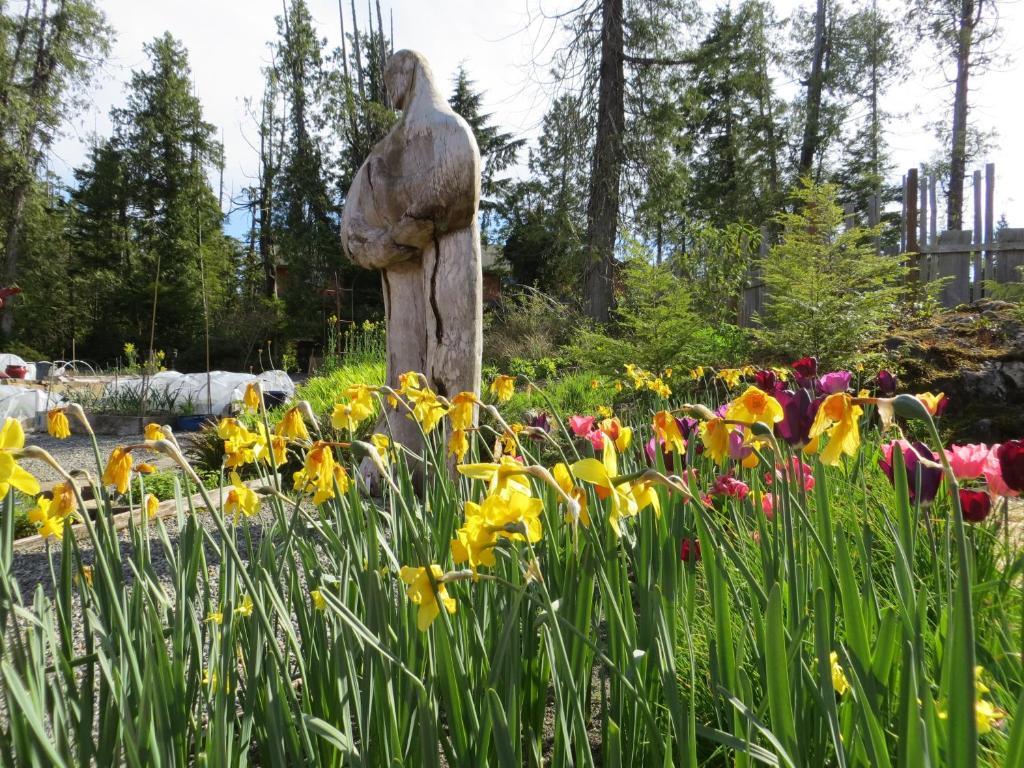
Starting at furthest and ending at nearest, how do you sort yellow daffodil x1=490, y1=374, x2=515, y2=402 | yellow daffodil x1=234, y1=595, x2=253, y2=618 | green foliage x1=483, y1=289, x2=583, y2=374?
1. green foliage x1=483, y1=289, x2=583, y2=374
2. yellow daffodil x1=490, y1=374, x2=515, y2=402
3. yellow daffodil x1=234, y1=595, x2=253, y2=618

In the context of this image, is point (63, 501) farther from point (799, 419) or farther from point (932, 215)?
point (932, 215)

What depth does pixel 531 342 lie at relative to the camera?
35.6 ft

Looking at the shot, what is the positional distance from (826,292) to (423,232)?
3.99m

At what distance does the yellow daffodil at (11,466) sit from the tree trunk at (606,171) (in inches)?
402

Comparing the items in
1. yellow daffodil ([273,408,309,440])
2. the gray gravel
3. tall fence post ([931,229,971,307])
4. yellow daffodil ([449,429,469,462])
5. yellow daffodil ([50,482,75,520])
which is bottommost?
the gray gravel

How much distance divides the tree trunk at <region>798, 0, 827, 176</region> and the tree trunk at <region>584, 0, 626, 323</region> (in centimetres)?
1017

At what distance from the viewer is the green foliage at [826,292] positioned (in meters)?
5.39

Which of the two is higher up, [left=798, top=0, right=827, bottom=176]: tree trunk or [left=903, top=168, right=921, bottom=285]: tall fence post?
[left=798, top=0, right=827, bottom=176]: tree trunk

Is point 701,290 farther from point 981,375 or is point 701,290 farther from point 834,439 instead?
point 834,439

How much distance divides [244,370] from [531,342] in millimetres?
9297

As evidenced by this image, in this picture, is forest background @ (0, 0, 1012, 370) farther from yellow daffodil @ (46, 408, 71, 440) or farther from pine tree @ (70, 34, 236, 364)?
yellow daffodil @ (46, 408, 71, 440)

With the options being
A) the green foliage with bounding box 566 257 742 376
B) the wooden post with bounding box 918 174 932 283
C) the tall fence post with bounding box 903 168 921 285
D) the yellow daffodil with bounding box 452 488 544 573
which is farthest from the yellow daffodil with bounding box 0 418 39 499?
the wooden post with bounding box 918 174 932 283

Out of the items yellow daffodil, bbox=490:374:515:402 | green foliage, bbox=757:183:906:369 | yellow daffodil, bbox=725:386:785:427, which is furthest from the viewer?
green foliage, bbox=757:183:906:369

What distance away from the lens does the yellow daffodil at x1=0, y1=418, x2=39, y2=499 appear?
1.93 feet
